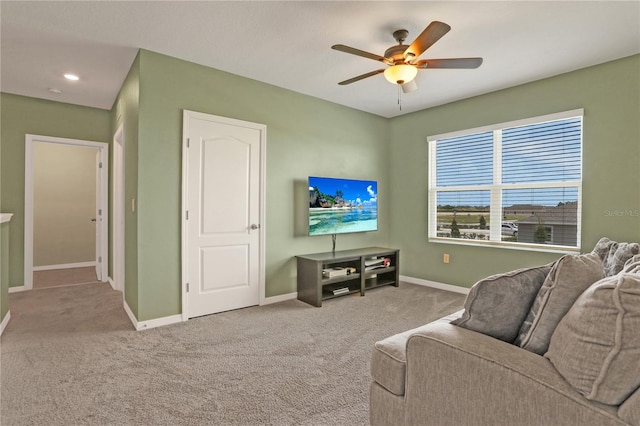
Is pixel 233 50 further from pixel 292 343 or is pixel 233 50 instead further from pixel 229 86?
pixel 292 343

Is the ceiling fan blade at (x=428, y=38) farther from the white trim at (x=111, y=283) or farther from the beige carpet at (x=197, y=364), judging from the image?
the white trim at (x=111, y=283)

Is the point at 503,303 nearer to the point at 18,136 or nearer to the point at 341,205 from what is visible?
the point at 341,205

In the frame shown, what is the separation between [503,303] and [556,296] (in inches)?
7.1

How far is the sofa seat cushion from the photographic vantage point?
4.55 feet

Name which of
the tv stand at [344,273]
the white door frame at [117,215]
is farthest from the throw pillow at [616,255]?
the white door frame at [117,215]

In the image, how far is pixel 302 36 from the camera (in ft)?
9.28

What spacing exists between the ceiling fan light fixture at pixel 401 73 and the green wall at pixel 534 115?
202 cm

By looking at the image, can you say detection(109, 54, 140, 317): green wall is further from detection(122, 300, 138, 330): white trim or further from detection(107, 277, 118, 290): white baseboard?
detection(107, 277, 118, 290): white baseboard

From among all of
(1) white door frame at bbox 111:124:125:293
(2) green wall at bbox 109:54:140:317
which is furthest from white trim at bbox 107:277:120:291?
(2) green wall at bbox 109:54:140:317

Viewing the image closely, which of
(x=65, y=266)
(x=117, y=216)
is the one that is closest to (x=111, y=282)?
(x=117, y=216)

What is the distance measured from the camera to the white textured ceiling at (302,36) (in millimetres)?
2434

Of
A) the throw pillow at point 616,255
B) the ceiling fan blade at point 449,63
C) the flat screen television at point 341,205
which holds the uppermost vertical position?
the ceiling fan blade at point 449,63

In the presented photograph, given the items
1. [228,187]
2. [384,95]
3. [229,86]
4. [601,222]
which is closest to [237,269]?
[228,187]

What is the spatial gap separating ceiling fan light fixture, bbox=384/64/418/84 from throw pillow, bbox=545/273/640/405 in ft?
6.66
